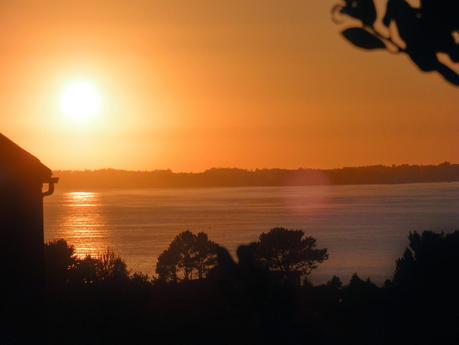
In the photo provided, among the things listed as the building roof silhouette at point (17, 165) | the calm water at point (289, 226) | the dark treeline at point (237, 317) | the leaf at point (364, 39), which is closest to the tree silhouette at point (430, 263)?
the dark treeline at point (237, 317)

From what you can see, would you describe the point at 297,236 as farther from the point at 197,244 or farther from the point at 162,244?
the point at 162,244

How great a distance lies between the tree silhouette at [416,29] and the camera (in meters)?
2.10

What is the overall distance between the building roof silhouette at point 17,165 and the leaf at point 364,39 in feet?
34.3

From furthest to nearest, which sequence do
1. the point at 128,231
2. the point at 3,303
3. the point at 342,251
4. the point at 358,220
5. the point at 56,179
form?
the point at 358,220 → the point at 128,231 → the point at 342,251 → the point at 56,179 → the point at 3,303

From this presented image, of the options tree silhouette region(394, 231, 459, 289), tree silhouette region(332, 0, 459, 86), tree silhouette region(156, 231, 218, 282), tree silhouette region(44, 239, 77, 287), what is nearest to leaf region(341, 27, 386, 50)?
tree silhouette region(332, 0, 459, 86)

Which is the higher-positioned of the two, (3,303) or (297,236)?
(297,236)

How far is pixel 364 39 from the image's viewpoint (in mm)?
2264

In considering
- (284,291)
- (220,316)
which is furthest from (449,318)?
(284,291)

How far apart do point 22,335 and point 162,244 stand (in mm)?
95391

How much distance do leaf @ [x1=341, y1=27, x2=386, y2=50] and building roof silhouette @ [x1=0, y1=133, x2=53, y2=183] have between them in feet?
34.3

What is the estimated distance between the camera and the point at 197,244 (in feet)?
198

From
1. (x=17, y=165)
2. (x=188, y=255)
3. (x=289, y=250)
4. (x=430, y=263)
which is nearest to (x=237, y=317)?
(x=17, y=165)

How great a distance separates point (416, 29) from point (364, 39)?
0.54ft

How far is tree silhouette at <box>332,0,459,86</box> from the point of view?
210 centimetres
